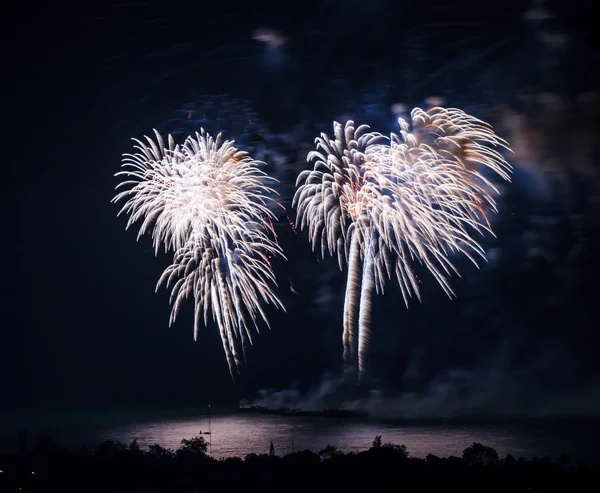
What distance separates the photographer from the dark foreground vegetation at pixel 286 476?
38625 millimetres

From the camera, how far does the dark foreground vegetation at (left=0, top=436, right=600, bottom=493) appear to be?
38625 millimetres

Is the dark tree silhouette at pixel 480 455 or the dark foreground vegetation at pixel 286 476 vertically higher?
the dark foreground vegetation at pixel 286 476

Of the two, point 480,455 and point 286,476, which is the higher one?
point 286,476

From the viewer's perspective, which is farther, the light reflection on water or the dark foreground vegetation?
the light reflection on water

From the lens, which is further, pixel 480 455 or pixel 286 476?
pixel 480 455

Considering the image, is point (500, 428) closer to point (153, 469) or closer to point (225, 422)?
point (225, 422)

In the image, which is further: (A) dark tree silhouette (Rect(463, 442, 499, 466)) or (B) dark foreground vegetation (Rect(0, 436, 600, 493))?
(A) dark tree silhouette (Rect(463, 442, 499, 466))

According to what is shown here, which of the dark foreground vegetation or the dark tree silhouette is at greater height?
the dark foreground vegetation

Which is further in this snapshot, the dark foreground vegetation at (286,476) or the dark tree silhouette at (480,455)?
the dark tree silhouette at (480,455)

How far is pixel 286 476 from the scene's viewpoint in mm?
41812

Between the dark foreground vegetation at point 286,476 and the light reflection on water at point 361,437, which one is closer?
the dark foreground vegetation at point 286,476

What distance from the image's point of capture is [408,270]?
76.9 ft

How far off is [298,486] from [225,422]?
3721 inches

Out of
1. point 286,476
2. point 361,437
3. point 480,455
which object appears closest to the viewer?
point 286,476
